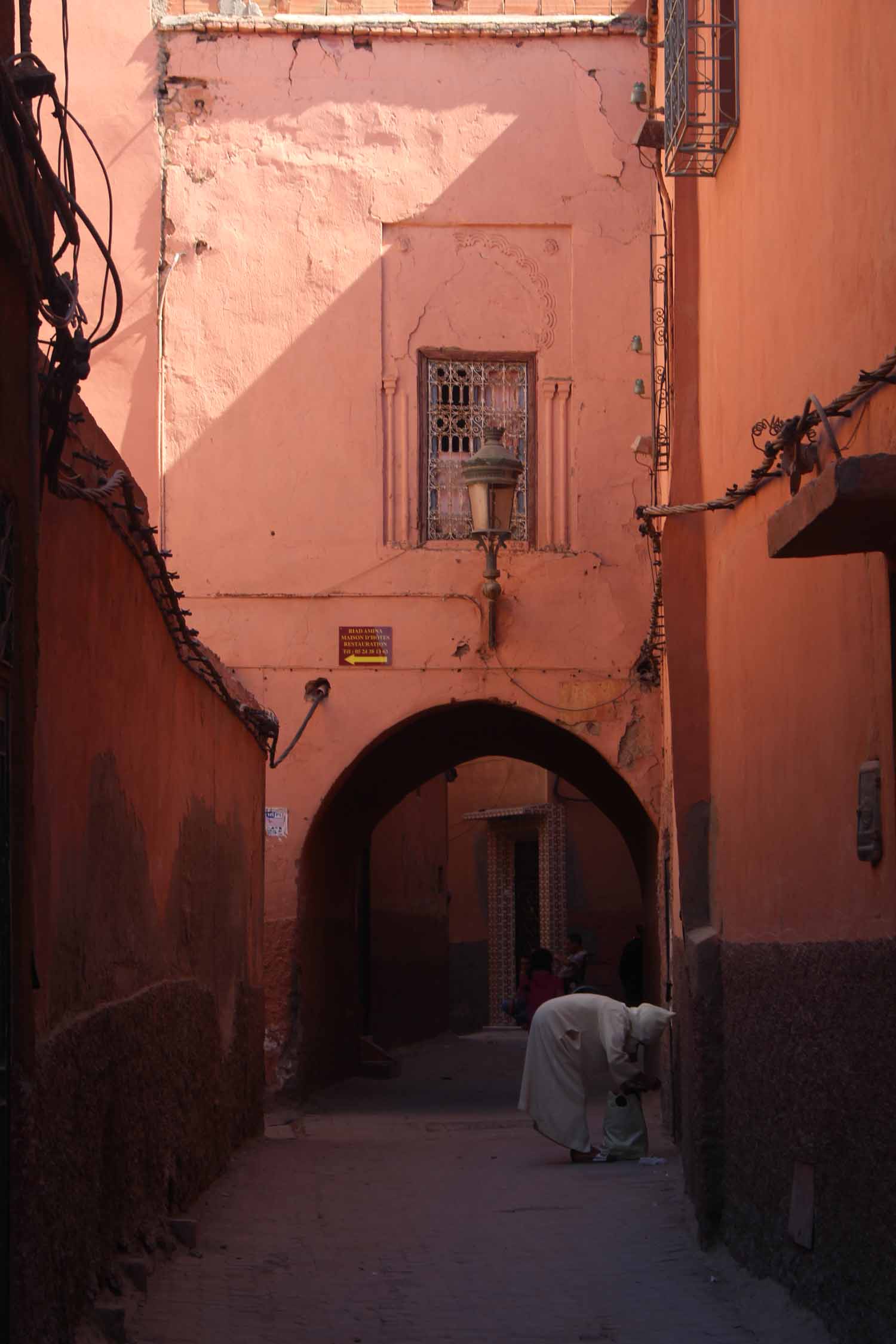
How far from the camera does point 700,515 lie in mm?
8125

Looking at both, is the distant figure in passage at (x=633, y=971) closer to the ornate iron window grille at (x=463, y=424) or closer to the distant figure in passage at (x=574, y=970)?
the distant figure in passage at (x=574, y=970)

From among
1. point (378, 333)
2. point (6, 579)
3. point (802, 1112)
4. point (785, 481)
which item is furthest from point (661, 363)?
point (6, 579)

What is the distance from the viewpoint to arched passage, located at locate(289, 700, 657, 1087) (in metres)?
13.5

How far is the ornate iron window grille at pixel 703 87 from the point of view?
7.34 meters

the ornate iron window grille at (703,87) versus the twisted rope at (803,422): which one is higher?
the ornate iron window grille at (703,87)

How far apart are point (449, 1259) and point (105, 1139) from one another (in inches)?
77.6

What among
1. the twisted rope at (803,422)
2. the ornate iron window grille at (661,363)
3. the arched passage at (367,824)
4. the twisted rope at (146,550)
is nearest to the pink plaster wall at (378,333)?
the arched passage at (367,824)

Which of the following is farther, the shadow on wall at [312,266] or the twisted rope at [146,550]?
the shadow on wall at [312,266]

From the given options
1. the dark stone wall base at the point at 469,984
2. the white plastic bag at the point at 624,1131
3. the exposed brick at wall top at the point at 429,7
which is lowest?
the dark stone wall base at the point at 469,984

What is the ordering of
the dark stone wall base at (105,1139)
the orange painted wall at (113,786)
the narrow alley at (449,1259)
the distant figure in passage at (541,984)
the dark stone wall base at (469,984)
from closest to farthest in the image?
the dark stone wall base at (105,1139), the orange painted wall at (113,786), the narrow alley at (449,1259), the distant figure in passage at (541,984), the dark stone wall base at (469,984)

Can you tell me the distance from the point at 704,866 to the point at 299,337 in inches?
265

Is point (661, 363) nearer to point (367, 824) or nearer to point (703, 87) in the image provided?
point (703, 87)

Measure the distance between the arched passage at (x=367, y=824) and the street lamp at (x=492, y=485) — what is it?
4.82 feet

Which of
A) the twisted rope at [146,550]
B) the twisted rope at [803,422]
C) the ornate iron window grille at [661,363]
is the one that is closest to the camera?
the twisted rope at [803,422]
